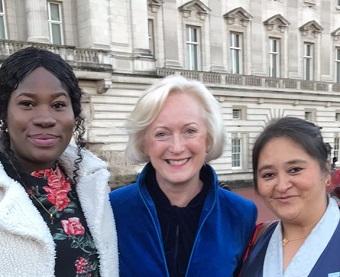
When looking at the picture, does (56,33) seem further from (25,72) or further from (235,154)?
(25,72)

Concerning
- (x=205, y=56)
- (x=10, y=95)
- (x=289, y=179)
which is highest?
(x=205, y=56)

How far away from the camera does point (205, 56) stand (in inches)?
909

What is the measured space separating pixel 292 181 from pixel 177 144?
63 cm

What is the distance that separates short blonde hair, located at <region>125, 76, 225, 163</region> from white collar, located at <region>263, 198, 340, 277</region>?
2.32 feet

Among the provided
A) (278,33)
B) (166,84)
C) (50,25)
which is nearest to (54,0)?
(50,25)

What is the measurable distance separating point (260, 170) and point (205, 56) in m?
21.5

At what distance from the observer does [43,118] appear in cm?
188

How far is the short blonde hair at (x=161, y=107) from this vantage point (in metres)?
2.35

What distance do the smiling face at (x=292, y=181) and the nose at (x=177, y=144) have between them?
1.45 ft

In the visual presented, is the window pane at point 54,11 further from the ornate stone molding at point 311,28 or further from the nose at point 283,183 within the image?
the nose at point 283,183

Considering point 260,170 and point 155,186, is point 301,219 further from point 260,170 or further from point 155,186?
point 155,186

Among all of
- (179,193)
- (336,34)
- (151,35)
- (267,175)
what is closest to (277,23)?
(336,34)

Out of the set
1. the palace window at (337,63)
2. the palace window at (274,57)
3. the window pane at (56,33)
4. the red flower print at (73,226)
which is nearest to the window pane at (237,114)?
the palace window at (274,57)

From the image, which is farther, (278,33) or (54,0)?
(278,33)
